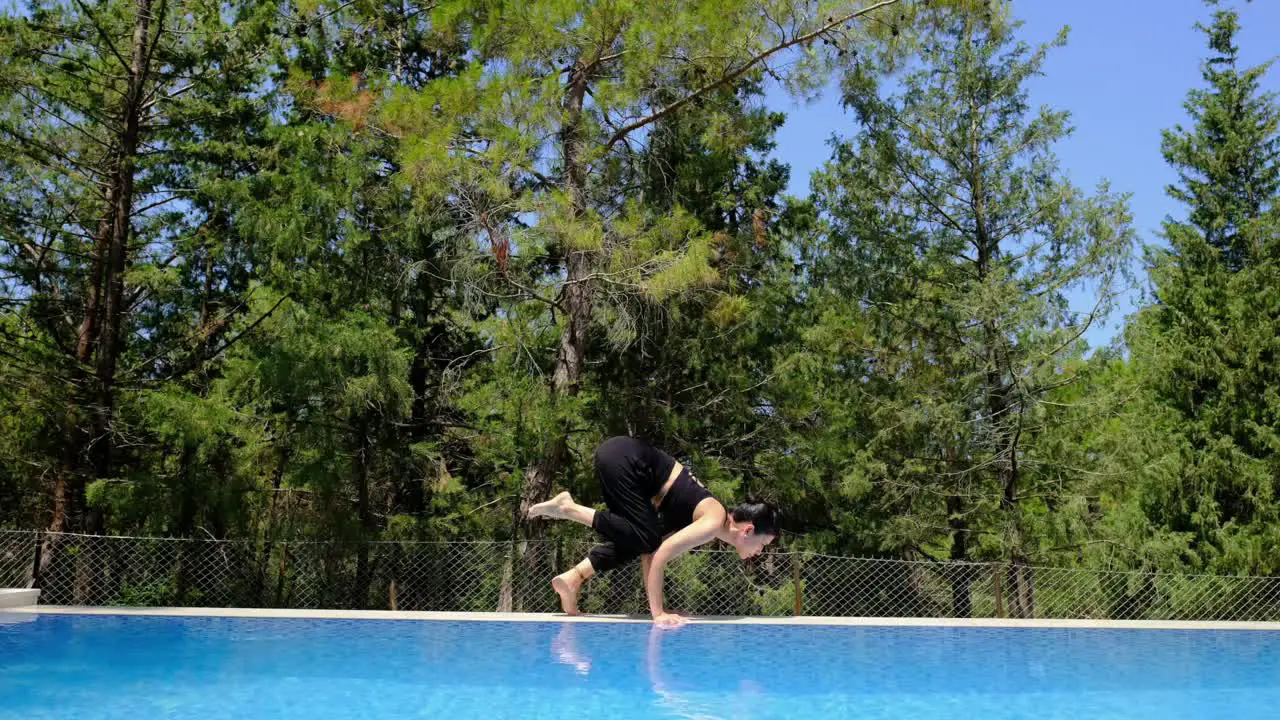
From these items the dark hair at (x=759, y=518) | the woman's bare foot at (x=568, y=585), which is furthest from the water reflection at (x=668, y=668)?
the dark hair at (x=759, y=518)

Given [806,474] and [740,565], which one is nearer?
[740,565]

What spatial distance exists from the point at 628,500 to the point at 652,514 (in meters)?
0.18

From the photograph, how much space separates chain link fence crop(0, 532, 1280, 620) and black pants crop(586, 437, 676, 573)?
2.72 meters

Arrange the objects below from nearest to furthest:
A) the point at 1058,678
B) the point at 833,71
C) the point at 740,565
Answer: the point at 1058,678
the point at 740,565
the point at 833,71

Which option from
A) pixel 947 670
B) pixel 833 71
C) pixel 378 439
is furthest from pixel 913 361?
pixel 947 670

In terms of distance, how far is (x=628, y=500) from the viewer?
6191 mm

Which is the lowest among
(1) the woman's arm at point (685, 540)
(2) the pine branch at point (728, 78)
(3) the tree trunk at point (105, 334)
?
(1) the woman's arm at point (685, 540)

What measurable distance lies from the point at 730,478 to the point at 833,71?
16.2 feet

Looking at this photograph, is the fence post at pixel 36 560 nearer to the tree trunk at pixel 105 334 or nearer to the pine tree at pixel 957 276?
the tree trunk at pixel 105 334

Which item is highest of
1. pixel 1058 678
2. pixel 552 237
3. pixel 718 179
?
pixel 718 179

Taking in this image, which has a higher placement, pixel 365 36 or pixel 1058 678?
pixel 365 36

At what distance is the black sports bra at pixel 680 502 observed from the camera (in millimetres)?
6227

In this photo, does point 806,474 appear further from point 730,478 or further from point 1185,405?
point 1185,405

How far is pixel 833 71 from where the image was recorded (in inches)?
451
